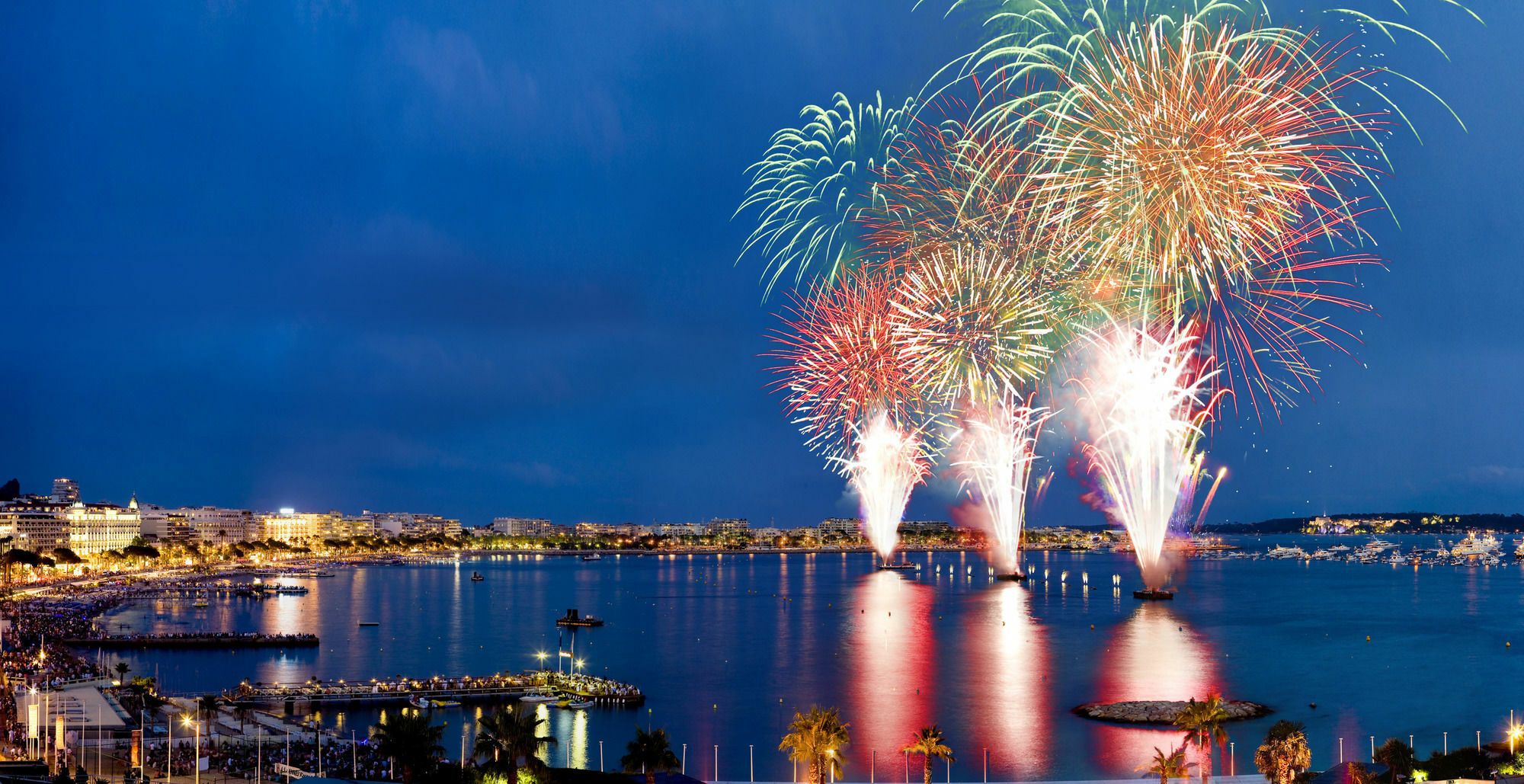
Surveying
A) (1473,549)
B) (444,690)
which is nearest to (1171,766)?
(444,690)

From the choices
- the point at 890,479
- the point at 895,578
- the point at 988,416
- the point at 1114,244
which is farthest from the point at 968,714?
the point at 895,578

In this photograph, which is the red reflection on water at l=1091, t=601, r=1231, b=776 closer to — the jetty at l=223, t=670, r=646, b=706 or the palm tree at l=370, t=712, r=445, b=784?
the jetty at l=223, t=670, r=646, b=706

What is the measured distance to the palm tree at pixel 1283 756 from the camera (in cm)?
2419

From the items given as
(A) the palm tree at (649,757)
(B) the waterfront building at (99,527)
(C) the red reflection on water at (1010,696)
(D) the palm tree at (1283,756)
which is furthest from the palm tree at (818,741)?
(B) the waterfront building at (99,527)

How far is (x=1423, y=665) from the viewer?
55.4 metres

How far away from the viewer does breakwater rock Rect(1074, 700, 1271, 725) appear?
122 ft

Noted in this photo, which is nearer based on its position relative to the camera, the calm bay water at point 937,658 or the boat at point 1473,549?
the calm bay water at point 937,658

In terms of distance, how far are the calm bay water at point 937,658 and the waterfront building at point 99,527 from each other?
48273mm

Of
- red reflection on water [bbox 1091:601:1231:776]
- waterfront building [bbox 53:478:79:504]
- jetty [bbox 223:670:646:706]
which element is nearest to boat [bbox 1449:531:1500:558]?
red reflection on water [bbox 1091:601:1231:776]

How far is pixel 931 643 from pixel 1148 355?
26444 mm

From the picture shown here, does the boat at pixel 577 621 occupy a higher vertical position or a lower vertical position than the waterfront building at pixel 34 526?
lower

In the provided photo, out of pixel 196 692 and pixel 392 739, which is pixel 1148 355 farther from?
pixel 196 692

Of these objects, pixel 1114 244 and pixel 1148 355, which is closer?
pixel 1114 244

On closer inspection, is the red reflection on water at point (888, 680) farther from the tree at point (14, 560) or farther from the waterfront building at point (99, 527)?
the waterfront building at point (99, 527)
